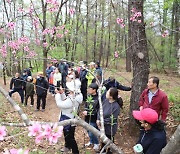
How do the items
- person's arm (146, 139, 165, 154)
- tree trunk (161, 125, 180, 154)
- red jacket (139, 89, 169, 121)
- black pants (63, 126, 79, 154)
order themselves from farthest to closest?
1. black pants (63, 126, 79, 154)
2. red jacket (139, 89, 169, 121)
3. person's arm (146, 139, 165, 154)
4. tree trunk (161, 125, 180, 154)

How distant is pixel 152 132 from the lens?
123 inches

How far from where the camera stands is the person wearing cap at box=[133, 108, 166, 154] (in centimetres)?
307

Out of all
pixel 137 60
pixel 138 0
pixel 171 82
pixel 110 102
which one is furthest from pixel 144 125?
pixel 171 82

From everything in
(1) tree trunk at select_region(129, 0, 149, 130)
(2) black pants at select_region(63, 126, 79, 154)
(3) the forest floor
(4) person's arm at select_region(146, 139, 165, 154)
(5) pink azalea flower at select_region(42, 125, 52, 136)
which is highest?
(1) tree trunk at select_region(129, 0, 149, 130)

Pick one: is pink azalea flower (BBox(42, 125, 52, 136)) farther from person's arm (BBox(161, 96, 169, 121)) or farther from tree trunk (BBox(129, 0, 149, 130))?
tree trunk (BBox(129, 0, 149, 130))

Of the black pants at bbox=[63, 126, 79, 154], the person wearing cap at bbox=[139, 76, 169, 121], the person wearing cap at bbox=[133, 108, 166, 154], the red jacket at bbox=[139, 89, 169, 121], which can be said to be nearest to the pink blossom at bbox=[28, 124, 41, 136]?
the person wearing cap at bbox=[133, 108, 166, 154]

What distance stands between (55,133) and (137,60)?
4066 millimetres

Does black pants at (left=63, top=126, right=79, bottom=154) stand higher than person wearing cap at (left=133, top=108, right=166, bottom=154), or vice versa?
person wearing cap at (left=133, top=108, right=166, bottom=154)

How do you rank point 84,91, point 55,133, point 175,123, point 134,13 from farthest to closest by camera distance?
point 84,91, point 175,123, point 134,13, point 55,133

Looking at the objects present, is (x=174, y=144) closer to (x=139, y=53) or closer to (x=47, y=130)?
(x=47, y=130)

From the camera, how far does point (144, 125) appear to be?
3.14 meters

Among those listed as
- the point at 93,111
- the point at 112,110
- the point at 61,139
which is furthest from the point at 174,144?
the point at 61,139

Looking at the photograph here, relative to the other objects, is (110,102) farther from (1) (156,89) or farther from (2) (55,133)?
(2) (55,133)

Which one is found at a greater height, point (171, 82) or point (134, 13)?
point (134, 13)
